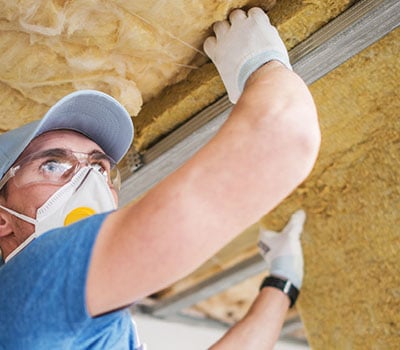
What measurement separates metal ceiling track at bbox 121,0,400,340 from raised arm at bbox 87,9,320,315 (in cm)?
51

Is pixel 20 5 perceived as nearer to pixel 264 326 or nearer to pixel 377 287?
pixel 264 326

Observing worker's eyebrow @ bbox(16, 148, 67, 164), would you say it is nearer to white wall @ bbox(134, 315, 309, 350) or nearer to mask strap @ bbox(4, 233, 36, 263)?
mask strap @ bbox(4, 233, 36, 263)

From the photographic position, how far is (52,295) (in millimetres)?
1005

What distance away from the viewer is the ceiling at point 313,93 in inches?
57.6

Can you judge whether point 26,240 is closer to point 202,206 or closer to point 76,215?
point 76,215

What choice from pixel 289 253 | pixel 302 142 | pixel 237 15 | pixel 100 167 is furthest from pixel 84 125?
pixel 289 253

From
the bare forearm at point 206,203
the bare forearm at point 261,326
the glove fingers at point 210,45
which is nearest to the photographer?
the bare forearm at point 206,203

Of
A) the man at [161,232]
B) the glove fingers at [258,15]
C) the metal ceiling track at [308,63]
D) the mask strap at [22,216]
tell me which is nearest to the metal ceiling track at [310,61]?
the metal ceiling track at [308,63]

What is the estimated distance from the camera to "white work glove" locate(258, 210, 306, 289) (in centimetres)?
195

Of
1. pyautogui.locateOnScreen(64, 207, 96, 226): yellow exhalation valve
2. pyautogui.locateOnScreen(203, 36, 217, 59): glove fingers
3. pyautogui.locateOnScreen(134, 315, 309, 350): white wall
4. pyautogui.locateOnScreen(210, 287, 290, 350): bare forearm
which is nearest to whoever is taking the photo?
pyautogui.locateOnScreen(64, 207, 96, 226): yellow exhalation valve

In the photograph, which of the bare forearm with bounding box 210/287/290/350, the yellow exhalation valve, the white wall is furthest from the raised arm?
the white wall

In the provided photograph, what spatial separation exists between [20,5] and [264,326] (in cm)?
115

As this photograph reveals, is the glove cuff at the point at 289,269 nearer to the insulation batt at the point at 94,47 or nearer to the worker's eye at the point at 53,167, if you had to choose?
the insulation batt at the point at 94,47

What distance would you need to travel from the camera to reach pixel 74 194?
4.36 ft
